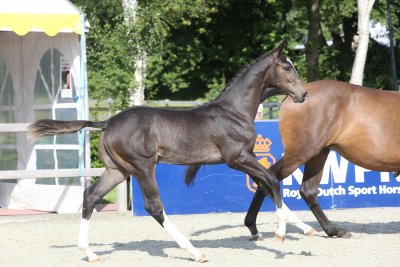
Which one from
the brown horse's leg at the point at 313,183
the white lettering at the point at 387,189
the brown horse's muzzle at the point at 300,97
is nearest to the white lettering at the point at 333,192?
the white lettering at the point at 387,189

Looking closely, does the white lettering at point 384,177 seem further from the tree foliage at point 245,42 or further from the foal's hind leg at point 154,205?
the tree foliage at point 245,42

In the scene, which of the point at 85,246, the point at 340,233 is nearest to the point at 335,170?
the point at 340,233

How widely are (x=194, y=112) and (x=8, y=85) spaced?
565 cm

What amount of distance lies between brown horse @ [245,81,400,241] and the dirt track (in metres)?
0.55

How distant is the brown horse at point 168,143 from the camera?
8000mm

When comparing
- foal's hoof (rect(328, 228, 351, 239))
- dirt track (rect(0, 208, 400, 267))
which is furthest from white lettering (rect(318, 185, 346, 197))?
foal's hoof (rect(328, 228, 351, 239))

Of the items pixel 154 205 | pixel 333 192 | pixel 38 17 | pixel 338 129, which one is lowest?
pixel 333 192

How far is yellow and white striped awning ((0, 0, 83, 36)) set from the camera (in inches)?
431

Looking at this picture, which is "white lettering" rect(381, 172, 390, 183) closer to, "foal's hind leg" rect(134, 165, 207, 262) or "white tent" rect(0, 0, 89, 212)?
"white tent" rect(0, 0, 89, 212)

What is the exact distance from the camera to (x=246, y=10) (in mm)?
30719

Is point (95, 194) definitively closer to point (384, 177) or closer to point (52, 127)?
point (52, 127)

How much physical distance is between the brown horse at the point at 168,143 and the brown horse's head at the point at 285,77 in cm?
2

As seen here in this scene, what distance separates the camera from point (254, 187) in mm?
11969

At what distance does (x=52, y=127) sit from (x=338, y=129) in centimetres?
320
